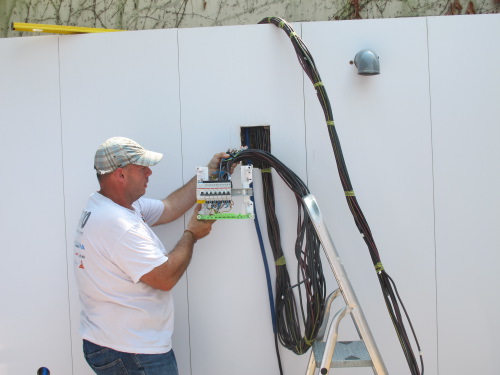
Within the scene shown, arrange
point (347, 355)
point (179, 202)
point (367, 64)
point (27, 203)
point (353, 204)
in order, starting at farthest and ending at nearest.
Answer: point (27, 203) < point (179, 202) < point (367, 64) < point (353, 204) < point (347, 355)

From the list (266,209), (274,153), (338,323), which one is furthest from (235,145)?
(338,323)

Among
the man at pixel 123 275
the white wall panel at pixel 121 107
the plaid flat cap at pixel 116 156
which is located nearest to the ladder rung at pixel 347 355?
the man at pixel 123 275

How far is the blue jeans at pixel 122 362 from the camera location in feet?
7.36

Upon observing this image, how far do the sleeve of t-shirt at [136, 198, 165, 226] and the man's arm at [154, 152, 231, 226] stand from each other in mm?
25

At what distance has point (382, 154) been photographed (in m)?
2.79

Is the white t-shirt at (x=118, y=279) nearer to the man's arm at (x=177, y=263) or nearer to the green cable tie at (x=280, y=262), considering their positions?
the man's arm at (x=177, y=263)

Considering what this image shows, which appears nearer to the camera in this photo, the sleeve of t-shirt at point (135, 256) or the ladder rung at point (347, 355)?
the ladder rung at point (347, 355)

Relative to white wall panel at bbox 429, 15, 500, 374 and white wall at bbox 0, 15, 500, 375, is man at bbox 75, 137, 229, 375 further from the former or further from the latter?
white wall panel at bbox 429, 15, 500, 374

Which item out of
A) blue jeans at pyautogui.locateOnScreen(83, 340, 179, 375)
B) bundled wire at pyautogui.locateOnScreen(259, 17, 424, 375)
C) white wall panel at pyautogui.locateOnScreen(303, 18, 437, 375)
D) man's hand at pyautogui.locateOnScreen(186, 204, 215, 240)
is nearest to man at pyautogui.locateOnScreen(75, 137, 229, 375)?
blue jeans at pyautogui.locateOnScreen(83, 340, 179, 375)

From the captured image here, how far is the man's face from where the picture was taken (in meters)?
2.37

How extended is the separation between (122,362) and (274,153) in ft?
4.18

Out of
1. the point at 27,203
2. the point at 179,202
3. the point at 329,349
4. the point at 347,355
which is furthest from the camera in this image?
the point at 27,203

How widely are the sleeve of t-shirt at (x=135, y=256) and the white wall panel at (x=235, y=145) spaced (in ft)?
2.04

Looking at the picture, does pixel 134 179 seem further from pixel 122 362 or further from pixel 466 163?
pixel 466 163
